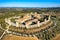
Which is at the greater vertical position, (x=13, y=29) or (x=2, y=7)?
(x=2, y=7)

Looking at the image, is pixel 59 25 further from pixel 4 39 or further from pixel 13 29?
pixel 4 39

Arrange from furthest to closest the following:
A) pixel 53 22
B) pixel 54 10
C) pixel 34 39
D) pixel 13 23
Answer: pixel 54 10 < pixel 53 22 < pixel 13 23 < pixel 34 39

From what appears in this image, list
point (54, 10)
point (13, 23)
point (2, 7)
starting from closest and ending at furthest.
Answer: point (13, 23), point (2, 7), point (54, 10)

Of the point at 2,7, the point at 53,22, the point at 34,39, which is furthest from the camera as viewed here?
the point at 2,7

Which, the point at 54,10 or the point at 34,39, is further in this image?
the point at 54,10

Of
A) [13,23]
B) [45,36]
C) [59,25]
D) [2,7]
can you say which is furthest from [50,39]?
[2,7]

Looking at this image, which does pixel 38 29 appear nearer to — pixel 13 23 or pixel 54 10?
pixel 13 23

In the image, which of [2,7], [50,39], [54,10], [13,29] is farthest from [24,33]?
[54,10]

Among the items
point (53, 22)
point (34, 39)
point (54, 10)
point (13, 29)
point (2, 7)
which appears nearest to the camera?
point (34, 39)

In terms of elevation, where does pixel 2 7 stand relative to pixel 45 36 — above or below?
above
